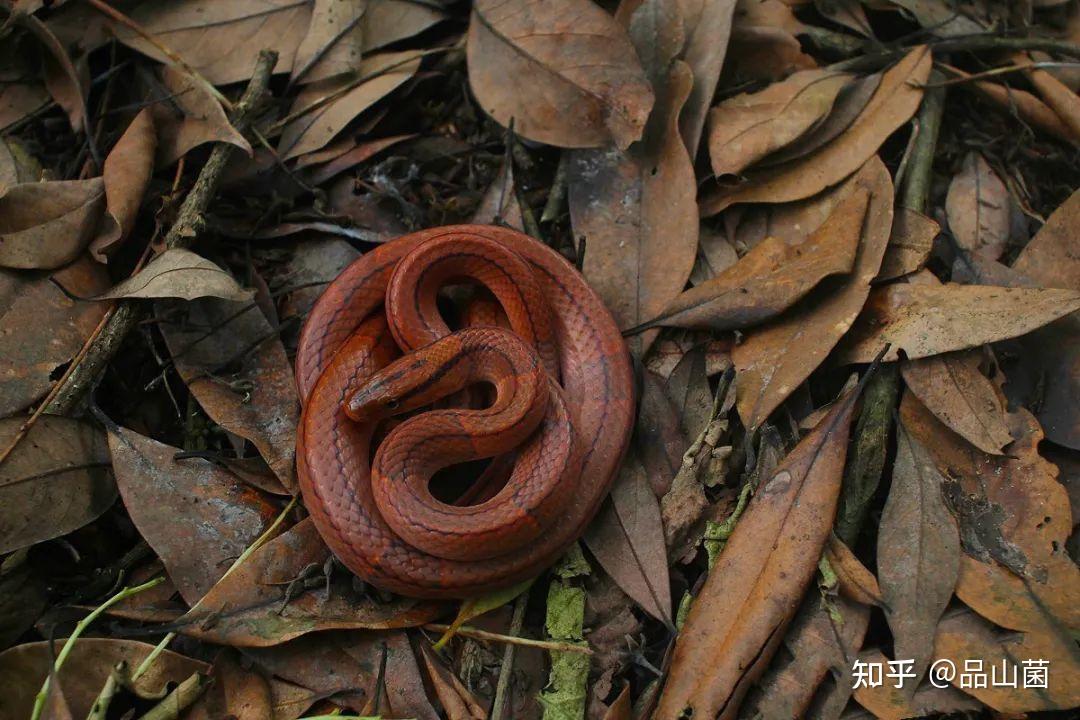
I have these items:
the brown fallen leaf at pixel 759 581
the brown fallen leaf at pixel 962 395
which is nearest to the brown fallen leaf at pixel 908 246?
the brown fallen leaf at pixel 962 395

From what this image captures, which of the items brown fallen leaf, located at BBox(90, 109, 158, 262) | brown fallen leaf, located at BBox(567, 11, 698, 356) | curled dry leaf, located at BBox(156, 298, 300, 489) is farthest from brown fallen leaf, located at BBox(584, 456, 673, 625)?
brown fallen leaf, located at BBox(90, 109, 158, 262)

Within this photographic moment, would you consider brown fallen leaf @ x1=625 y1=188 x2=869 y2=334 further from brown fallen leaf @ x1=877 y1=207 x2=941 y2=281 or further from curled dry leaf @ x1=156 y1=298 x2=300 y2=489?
curled dry leaf @ x1=156 y1=298 x2=300 y2=489

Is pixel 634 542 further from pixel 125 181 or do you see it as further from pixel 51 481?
pixel 125 181

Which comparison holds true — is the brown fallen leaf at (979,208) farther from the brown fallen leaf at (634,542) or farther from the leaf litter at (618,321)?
the brown fallen leaf at (634,542)

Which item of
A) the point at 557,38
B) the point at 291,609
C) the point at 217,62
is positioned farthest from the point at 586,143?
the point at 291,609

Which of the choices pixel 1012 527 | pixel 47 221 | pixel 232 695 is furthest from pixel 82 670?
pixel 1012 527
